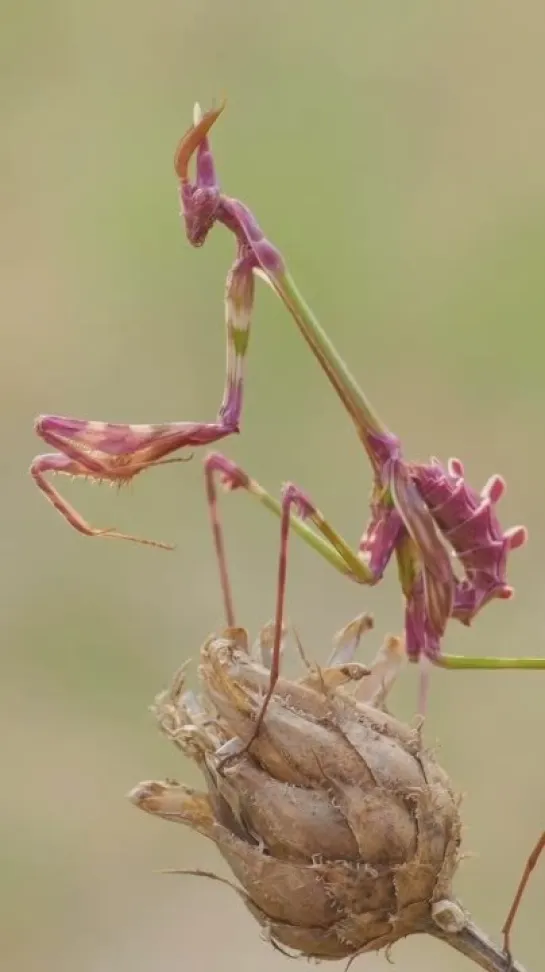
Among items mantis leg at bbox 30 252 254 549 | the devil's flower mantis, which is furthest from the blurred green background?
mantis leg at bbox 30 252 254 549

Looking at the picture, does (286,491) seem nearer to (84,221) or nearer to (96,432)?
(96,432)

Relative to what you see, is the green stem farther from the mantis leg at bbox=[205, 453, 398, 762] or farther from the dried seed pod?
the dried seed pod

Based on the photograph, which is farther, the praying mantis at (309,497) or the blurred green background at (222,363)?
the blurred green background at (222,363)

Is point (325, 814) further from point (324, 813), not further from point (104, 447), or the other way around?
point (104, 447)

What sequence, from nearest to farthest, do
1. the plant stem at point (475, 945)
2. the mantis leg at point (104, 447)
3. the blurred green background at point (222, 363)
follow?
1. the plant stem at point (475, 945)
2. the mantis leg at point (104, 447)
3. the blurred green background at point (222, 363)

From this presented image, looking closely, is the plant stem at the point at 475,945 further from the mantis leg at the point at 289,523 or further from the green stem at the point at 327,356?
the green stem at the point at 327,356

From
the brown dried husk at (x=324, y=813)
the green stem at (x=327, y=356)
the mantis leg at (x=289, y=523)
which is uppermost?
the green stem at (x=327, y=356)

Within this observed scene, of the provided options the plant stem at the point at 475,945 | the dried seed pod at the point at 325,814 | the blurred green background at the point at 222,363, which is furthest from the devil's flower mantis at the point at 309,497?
the blurred green background at the point at 222,363
